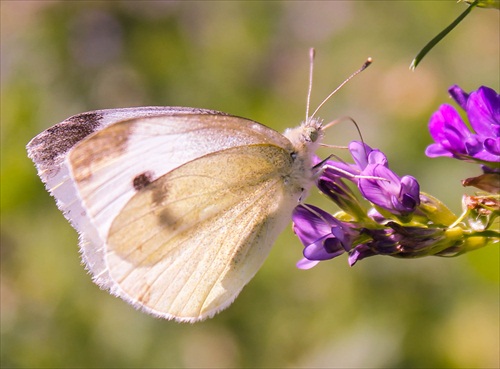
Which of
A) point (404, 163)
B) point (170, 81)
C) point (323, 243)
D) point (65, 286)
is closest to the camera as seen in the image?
point (323, 243)

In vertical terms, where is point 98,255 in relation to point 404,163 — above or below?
above

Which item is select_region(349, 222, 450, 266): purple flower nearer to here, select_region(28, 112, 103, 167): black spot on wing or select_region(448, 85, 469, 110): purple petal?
select_region(448, 85, 469, 110): purple petal

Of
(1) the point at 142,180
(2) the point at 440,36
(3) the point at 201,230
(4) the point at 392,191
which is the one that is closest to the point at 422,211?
(4) the point at 392,191

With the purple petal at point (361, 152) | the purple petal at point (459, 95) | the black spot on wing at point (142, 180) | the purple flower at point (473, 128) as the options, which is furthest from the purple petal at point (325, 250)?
the black spot on wing at point (142, 180)

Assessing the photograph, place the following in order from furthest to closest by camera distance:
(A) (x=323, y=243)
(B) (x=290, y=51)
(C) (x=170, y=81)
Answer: (B) (x=290, y=51)
(C) (x=170, y=81)
(A) (x=323, y=243)

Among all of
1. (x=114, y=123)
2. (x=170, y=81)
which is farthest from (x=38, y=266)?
(x=114, y=123)

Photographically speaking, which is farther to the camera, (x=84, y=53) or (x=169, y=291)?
(x=84, y=53)

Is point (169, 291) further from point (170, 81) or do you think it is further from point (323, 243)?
point (170, 81)

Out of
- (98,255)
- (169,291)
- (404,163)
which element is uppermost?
(98,255)
